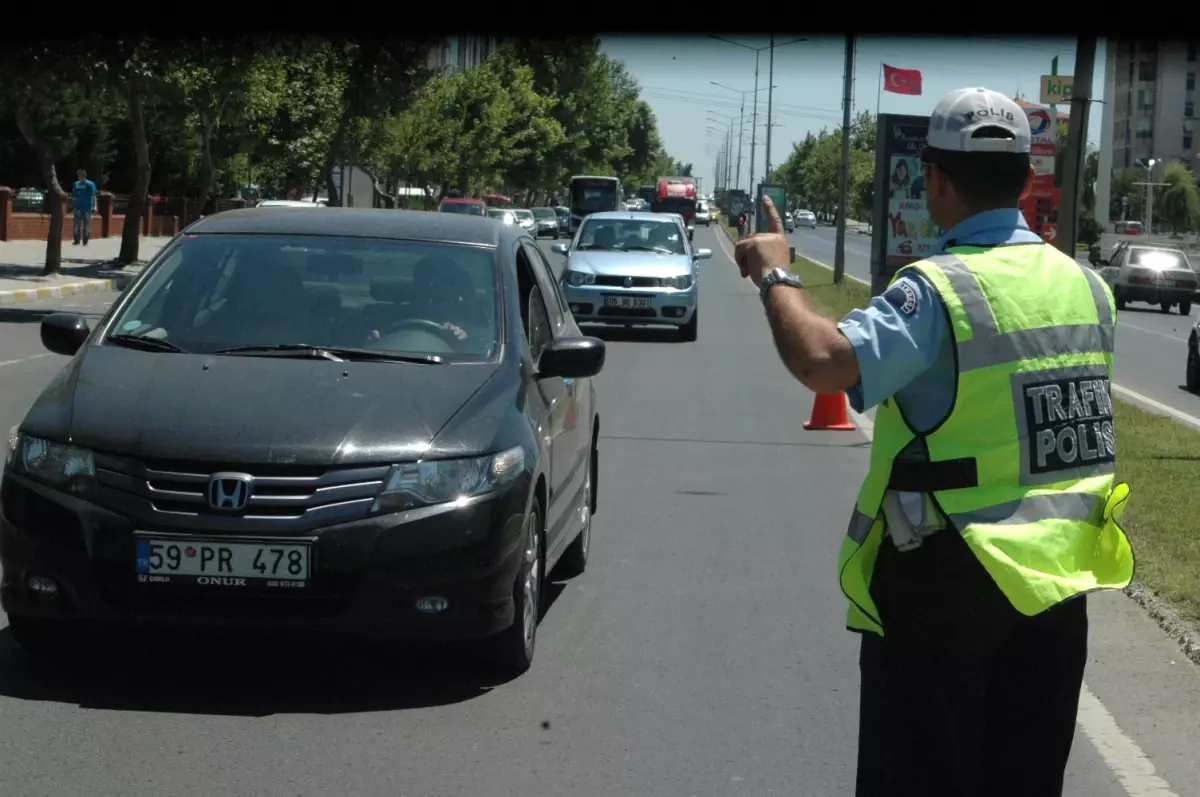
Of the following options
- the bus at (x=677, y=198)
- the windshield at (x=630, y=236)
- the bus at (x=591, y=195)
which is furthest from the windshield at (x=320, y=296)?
the bus at (x=677, y=198)

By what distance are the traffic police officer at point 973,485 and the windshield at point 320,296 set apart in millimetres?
3620

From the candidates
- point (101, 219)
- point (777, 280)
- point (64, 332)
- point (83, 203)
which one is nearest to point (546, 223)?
point (101, 219)

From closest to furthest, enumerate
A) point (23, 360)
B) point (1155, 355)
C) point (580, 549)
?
point (580, 549) → point (23, 360) → point (1155, 355)

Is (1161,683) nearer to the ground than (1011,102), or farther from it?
nearer to the ground

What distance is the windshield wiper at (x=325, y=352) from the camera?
6609 millimetres

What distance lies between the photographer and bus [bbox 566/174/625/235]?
8438 cm

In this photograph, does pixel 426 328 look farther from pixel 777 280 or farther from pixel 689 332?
pixel 689 332

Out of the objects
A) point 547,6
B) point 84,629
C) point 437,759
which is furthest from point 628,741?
point 547,6

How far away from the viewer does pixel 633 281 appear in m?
23.8

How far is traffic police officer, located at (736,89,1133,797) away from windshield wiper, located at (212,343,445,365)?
344 cm

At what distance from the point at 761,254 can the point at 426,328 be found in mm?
3594

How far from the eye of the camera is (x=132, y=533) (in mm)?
5707

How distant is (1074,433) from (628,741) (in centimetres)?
263

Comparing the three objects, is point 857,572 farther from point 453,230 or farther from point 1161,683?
point 453,230
